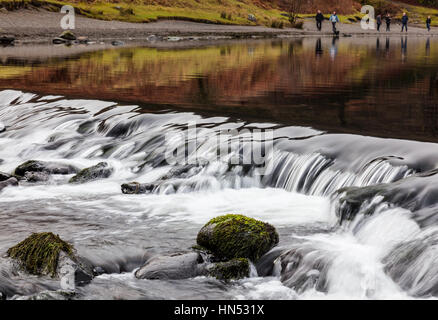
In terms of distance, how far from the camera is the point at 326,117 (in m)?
15.2

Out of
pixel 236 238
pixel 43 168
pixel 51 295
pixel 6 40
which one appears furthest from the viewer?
pixel 6 40

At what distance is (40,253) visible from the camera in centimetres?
814

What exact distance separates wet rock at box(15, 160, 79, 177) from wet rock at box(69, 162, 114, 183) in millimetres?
→ 641

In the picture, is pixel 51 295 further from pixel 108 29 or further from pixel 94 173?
pixel 108 29

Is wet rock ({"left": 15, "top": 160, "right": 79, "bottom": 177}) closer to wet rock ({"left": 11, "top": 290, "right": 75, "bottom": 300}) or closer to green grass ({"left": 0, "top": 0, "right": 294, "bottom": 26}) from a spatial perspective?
wet rock ({"left": 11, "top": 290, "right": 75, "bottom": 300})

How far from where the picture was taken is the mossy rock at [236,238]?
8570 mm

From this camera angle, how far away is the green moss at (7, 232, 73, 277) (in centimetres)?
797

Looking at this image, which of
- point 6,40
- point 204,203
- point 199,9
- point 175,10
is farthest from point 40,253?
point 199,9

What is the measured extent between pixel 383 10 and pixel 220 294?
107 m

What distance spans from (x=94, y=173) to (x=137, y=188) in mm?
1424

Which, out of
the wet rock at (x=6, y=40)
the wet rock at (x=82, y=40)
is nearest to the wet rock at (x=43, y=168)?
the wet rock at (x=6, y=40)

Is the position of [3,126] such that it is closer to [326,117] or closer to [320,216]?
[326,117]

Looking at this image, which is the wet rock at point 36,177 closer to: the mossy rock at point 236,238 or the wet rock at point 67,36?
the mossy rock at point 236,238

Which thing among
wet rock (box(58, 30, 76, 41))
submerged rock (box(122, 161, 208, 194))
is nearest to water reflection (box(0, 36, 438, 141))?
submerged rock (box(122, 161, 208, 194))
